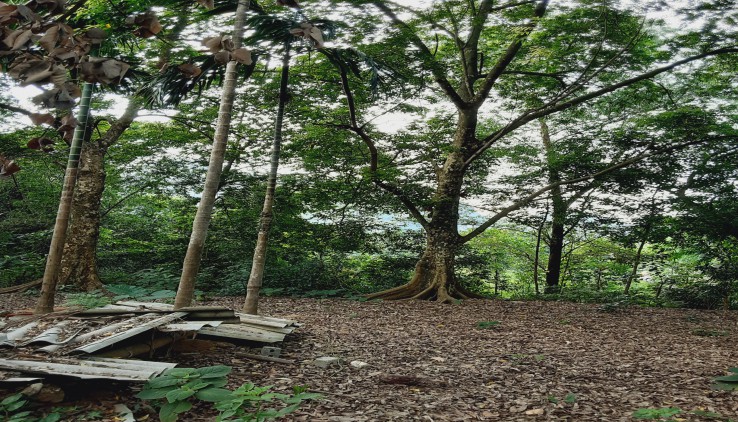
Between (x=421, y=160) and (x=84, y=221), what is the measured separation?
6866 millimetres

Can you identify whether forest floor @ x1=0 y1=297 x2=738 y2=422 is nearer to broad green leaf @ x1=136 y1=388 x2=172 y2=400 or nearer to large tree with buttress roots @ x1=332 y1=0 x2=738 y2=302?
broad green leaf @ x1=136 y1=388 x2=172 y2=400

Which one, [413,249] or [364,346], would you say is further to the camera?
[413,249]

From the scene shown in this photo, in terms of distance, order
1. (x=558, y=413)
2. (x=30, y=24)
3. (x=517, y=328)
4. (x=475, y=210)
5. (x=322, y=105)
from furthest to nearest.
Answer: (x=475, y=210), (x=322, y=105), (x=517, y=328), (x=558, y=413), (x=30, y=24)

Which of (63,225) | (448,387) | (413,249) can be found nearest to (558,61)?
(413,249)

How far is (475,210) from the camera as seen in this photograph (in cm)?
1248

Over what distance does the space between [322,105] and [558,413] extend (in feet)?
26.3

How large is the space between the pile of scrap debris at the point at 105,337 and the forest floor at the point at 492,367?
0.19 meters

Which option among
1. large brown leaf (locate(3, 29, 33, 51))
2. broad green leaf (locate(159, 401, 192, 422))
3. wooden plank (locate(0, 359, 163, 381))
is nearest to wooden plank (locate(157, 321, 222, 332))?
wooden plank (locate(0, 359, 163, 381))

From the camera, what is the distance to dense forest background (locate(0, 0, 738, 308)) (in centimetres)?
820

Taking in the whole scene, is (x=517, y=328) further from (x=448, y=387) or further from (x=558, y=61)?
(x=558, y=61)

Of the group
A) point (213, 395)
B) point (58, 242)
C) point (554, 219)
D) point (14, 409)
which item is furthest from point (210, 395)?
point (554, 219)

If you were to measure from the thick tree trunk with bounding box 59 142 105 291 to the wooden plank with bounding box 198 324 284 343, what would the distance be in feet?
17.3

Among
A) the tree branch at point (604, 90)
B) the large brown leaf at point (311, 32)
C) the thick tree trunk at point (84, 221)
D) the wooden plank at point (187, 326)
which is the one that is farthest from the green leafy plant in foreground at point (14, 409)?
the tree branch at point (604, 90)

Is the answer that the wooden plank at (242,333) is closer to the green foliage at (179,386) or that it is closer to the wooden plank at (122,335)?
the wooden plank at (122,335)
